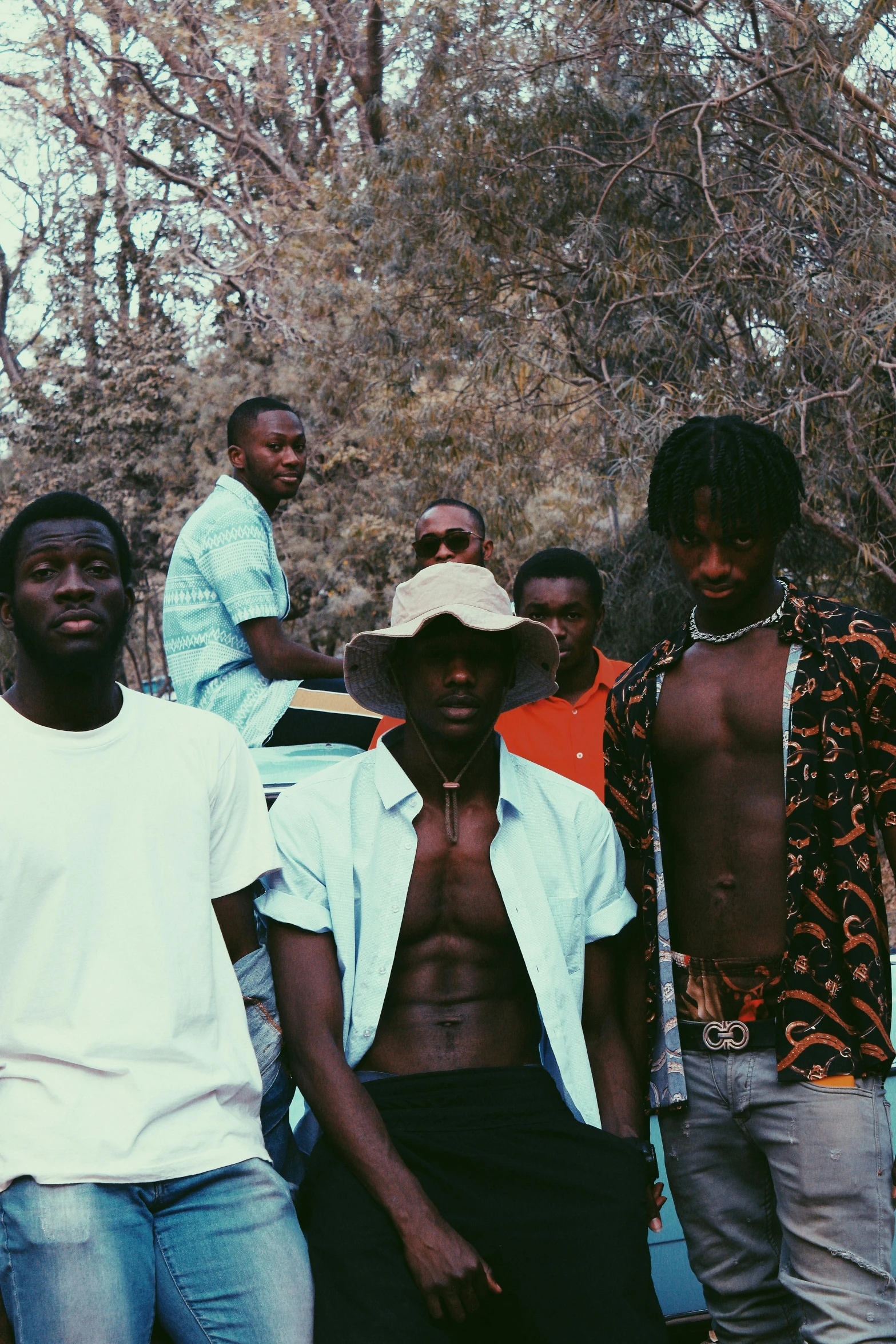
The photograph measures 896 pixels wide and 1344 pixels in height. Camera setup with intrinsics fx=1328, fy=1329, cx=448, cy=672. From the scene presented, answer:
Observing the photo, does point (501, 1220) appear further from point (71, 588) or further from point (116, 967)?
point (71, 588)

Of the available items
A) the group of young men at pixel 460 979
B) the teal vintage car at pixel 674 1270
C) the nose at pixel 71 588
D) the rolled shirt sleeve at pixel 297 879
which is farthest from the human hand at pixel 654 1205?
the nose at pixel 71 588

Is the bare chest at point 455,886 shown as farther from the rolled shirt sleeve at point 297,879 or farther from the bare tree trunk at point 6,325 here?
the bare tree trunk at point 6,325

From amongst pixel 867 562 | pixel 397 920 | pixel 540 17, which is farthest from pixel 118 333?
pixel 397 920

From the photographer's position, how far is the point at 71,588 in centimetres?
278

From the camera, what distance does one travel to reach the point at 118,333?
19.2 metres

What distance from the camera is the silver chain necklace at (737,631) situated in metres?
2.98

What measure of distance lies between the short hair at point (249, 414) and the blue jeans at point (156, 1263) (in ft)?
8.90

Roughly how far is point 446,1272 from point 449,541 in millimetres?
3138

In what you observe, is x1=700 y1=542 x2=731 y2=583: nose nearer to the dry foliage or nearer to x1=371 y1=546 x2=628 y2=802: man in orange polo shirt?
x1=371 y1=546 x2=628 y2=802: man in orange polo shirt

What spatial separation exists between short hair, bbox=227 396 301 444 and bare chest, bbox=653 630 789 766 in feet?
6.89

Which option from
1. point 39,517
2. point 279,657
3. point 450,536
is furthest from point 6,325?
point 39,517

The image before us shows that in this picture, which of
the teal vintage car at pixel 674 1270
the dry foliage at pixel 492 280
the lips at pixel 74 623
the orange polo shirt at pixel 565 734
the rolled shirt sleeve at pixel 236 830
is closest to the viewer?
the lips at pixel 74 623

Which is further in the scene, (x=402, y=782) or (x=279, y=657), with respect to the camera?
(x=279, y=657)

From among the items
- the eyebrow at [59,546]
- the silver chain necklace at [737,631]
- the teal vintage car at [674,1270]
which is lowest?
the teal vintage car at [674,1270]
